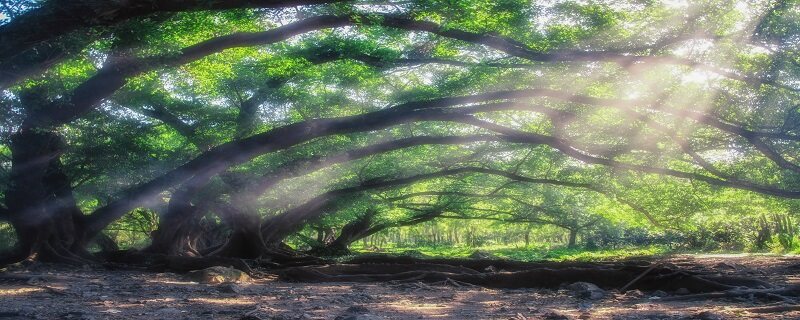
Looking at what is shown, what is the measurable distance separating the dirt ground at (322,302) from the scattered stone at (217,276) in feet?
0.75

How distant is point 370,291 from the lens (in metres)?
8.73

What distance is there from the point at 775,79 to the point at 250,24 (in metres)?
8.37

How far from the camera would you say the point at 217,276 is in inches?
384

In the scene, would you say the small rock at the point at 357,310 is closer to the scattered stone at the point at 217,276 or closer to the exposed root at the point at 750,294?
the exposed root at the point at 750,294

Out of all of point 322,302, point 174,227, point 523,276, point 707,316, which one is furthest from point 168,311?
point 174,227

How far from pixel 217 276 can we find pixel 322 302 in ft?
10.7

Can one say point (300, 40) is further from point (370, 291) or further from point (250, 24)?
point (370, 291)

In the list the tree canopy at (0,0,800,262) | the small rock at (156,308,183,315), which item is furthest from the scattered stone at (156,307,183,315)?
the tree canopy at (0,0,800,262)

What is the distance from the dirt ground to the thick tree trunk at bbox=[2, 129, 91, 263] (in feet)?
8.56

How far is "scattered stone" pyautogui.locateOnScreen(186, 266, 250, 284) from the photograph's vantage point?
380 inches

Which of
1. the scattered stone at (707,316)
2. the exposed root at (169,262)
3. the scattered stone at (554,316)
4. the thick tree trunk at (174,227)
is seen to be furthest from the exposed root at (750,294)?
the thick tree trunk at (174,227)

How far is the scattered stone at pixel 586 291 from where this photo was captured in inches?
296

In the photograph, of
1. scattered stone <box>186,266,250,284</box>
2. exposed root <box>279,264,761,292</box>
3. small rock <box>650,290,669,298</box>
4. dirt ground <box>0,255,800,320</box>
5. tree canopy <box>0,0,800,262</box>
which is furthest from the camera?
scattered stone <box>186,266,250,284</box>

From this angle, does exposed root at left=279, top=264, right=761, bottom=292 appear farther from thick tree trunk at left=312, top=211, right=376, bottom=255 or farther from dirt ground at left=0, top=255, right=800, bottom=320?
thick tree trunk at left=312, top=211, right=376, bottom=255
